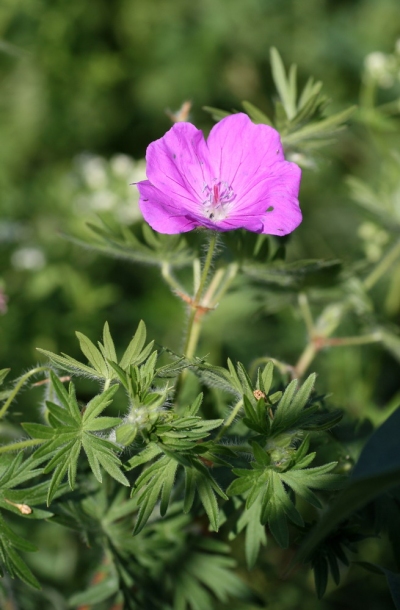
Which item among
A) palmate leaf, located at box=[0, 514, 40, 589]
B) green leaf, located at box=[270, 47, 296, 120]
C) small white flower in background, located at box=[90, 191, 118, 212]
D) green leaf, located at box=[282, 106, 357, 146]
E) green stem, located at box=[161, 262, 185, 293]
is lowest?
small white flower in background, located at box=[90, 191, 118, 212]

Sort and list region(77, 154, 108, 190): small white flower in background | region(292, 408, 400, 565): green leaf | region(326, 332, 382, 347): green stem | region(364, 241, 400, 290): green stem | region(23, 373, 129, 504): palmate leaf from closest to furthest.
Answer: region(292, 408, 400, 565): green leaf
region(23, 373, 129, 504): palmate leaf
region(326, 332, 382, 347): green stem
region(364, 241, 400, 290): green stem
region(77, 154, 108, 190): small white flower in background

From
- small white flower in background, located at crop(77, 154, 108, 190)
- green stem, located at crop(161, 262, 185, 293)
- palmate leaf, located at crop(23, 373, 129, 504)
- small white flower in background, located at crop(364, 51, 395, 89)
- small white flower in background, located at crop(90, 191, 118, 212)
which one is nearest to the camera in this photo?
palmate leaf, located at crop(23, 373, 129, 504)

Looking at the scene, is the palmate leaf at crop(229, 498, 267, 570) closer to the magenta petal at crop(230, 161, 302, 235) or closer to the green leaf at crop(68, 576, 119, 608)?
the green leaf at crop(68, 576, 119, 608)

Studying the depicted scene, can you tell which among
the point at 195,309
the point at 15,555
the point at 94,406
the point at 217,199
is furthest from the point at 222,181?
the point at 15,555

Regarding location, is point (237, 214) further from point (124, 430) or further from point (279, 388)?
point (124, 430)

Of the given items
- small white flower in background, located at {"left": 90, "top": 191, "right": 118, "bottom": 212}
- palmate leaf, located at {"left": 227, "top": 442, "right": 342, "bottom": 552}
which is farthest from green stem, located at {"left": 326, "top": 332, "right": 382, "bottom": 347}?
small white flower in background, located at {"left": 90, "top": 191, "right": 118, "bottom": 212}

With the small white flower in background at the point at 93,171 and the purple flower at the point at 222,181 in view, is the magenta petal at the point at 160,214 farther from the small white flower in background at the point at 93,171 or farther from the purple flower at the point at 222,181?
the small white flower in background at the point at 93,171

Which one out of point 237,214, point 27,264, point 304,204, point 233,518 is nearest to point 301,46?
point 304,204
